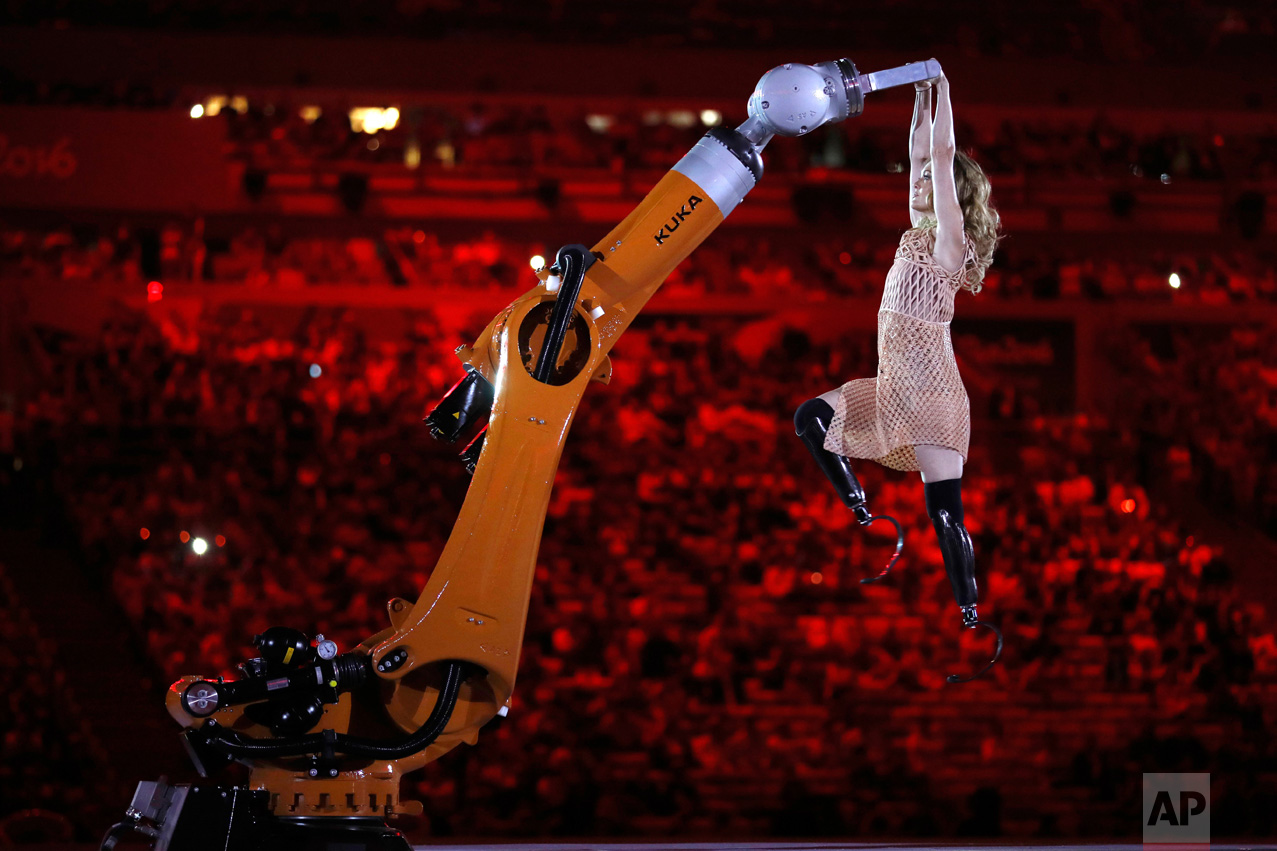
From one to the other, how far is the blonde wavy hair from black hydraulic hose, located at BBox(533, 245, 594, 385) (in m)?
0.79

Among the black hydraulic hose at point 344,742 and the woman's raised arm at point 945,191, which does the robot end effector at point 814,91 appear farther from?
the black hydraulic hose at point 344,742

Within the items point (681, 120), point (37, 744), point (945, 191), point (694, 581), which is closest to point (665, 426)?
point (694, 581)

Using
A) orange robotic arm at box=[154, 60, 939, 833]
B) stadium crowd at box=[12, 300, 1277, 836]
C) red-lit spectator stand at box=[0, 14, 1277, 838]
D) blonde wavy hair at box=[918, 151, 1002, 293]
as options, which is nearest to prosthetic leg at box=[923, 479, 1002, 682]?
blonde wavy hair at box=[918, 151, 1002, 293]

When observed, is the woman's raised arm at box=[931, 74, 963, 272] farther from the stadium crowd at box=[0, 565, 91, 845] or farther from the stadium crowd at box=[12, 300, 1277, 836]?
the stadium crowd at box=[0, 565, 91, 845]

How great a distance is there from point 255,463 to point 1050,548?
593 centimetres

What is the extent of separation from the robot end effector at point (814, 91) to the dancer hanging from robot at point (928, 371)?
0.12 meters

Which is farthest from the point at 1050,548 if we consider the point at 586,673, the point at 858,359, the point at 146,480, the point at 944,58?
the point at 146,480

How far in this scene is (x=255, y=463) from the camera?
31.6 feet

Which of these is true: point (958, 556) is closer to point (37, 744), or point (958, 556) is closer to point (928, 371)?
point (928, 371)

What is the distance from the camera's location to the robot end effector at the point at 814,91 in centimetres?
263

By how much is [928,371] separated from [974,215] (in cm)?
38

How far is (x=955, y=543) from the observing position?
2723 mm

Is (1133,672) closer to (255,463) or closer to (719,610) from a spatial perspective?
(719,610)

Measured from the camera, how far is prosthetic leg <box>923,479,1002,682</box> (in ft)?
8.88
